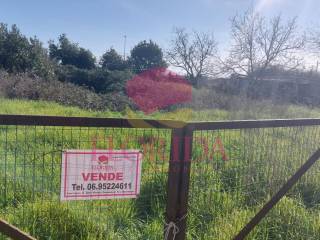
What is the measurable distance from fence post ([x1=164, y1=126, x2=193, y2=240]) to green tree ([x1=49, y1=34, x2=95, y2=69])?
28813 millimetres

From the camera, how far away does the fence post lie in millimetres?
2162

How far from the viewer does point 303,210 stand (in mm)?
3465

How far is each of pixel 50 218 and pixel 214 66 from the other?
24.9 metres

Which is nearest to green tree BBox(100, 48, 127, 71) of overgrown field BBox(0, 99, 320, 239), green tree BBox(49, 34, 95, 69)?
green tree BBox(49, 34, 95, 69)

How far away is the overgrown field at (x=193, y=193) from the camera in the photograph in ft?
8.95

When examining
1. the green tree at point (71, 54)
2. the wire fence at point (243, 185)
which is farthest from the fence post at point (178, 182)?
the green tree at point (71, 54)

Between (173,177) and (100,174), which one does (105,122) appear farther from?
(173,177)

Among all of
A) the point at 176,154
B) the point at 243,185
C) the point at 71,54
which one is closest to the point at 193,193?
the point at 243,185

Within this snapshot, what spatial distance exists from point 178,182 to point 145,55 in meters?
32.9

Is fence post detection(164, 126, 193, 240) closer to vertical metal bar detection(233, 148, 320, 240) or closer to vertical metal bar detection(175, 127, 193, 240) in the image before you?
vertical metal bar detection(175, 127, 193, 240)

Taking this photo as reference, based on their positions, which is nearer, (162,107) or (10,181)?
(10,181)

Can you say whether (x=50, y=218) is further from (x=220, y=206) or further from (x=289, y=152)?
(x=289, y=152)

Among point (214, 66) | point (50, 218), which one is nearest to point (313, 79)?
point (214, 66)

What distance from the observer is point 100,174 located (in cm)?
207
